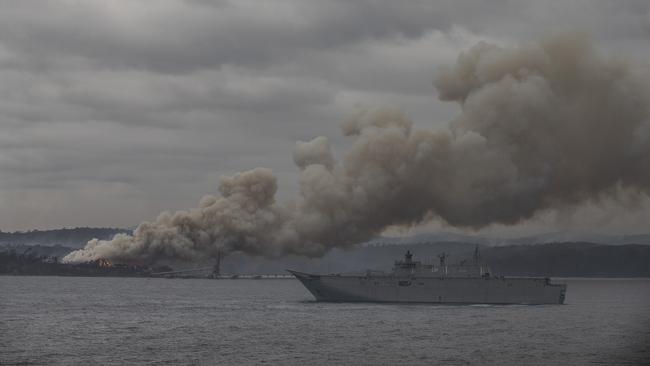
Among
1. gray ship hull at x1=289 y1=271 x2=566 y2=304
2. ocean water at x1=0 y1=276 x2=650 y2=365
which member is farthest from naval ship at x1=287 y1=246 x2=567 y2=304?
ocean water at x1=0 y1=276 x2=650 y2=365

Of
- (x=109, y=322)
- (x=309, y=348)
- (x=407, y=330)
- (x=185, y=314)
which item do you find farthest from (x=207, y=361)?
(x=185, y=314)

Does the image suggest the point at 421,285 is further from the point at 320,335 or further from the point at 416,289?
the point at 320,335

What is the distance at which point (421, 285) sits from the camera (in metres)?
151

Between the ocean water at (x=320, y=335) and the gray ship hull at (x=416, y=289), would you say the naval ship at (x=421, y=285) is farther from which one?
the ocean water at (x=320, y=335)

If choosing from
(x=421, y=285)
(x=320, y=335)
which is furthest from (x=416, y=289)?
(x=320, y=335)

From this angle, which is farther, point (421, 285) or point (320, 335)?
point (421, 285)

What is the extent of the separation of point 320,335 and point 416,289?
55922mm

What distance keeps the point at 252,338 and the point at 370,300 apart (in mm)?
59687

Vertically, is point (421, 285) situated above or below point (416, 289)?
above

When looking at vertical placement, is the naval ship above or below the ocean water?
above

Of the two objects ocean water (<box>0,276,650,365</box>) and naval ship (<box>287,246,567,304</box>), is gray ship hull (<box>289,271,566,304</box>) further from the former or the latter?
ocean water (<box>0,276,650,365</box>)

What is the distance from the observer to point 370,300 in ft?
498

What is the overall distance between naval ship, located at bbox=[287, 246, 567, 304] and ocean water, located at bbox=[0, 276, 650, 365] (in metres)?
4.49

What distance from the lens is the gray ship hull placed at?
150m
